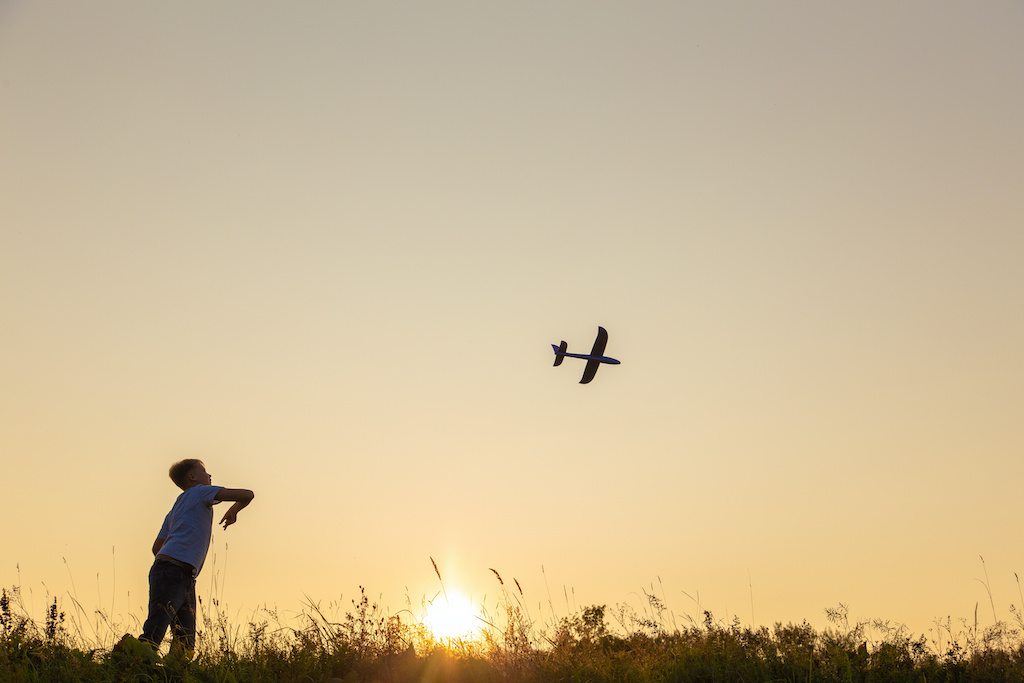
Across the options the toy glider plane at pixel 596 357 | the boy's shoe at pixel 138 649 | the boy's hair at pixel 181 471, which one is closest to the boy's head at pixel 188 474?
the boy's hair at pixel 181 471

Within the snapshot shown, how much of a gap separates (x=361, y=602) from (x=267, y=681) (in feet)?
3.96

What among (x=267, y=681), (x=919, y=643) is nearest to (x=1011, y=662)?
(x=919, y=643)

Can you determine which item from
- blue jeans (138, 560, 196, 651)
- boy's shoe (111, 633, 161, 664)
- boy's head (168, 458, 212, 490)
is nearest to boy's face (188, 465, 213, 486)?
boy's head (168, 458, 212, 490)

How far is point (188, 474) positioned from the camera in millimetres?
7137

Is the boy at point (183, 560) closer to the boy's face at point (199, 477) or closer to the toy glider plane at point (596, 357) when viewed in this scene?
the boy's face at point (199, 477)

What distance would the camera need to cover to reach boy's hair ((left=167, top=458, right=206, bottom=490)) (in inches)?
280

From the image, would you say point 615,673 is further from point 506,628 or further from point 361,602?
point 361,602

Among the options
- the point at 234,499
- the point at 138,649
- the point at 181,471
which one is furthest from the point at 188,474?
the point at 138,649

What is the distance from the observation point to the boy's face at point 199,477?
712cm

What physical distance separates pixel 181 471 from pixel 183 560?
1081 millimetres

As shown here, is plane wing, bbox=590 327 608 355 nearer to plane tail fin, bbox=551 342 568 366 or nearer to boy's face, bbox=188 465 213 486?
plane tail fin, bbox=551 342 568 366

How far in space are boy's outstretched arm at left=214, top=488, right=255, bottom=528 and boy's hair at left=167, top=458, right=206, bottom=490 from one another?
0.83 m

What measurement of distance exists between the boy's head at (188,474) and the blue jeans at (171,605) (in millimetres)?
899

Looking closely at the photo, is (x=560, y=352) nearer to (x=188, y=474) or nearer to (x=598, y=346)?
(x=598, y=346)
